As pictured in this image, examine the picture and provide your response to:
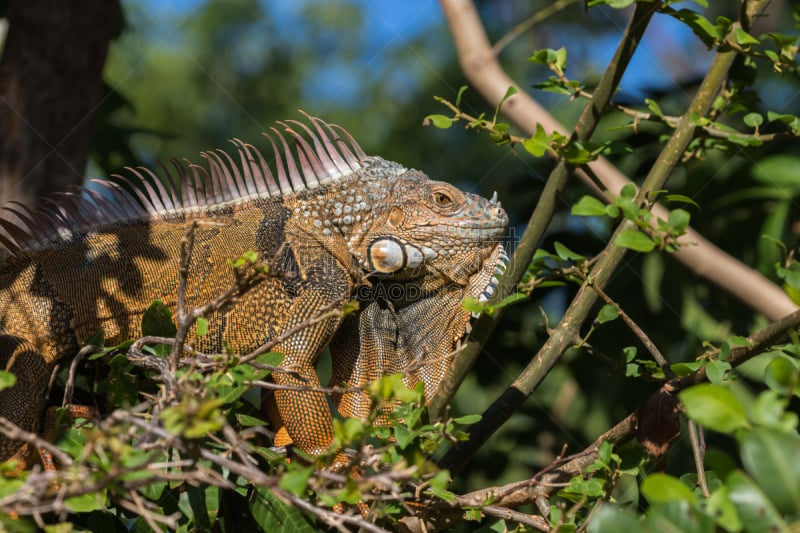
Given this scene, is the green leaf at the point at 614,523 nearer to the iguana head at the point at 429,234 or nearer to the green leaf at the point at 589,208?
the green leaf at the point at 589,208

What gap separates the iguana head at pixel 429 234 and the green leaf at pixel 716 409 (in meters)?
2.08

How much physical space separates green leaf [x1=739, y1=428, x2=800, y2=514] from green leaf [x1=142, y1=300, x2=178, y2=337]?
6.91 feet

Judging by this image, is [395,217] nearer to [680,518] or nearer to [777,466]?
[680,518]

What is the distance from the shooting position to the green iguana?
3.61m

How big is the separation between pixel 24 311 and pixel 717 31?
2.89m

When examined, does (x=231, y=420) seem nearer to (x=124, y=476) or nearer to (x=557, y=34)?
(x=124, y=476)

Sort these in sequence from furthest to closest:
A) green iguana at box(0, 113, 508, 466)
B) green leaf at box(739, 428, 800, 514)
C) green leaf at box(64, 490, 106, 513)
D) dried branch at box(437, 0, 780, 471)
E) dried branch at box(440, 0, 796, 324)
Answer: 1. dried branch at box(440, 0, 796, 324)
2. green iguana at box(0, 113, 508, 466)
3. dried branch at box(437, 0, 780, 471)
4. green leaf at box(64, 490, 106, 513)
5. green leaf at box(739, 428, 800, 514)

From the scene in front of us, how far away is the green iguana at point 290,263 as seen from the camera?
142 inches

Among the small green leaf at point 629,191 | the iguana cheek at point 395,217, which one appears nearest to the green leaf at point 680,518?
the small green leaf at point 629,191

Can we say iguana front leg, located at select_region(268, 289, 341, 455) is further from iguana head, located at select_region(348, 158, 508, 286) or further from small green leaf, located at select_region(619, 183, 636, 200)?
small green leaf, located at select_region(619, 183, 636, 200)

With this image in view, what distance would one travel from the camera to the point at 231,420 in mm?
3135

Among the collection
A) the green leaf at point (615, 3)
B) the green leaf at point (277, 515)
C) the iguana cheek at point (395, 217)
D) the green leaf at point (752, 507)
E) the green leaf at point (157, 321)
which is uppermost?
the green leaf at point (615, 3)

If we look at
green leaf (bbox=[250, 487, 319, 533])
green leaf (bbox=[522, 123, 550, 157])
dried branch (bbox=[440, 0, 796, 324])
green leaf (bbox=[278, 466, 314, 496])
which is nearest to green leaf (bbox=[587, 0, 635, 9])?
green leaf (bbox=[522, 123, 550, 157])

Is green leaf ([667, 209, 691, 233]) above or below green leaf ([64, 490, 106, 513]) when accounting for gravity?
above
